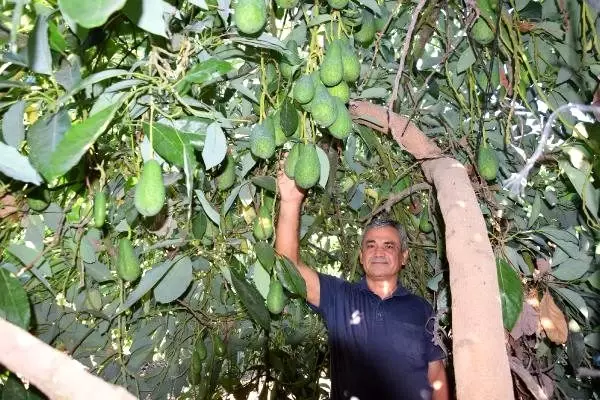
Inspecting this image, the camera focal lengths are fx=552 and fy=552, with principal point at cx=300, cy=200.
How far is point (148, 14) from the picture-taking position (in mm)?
697

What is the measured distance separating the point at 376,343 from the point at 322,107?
113 cm

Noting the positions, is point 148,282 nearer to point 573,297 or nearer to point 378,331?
point 378,331

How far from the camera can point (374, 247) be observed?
2.03m

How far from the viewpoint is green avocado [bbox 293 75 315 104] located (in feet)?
3.18

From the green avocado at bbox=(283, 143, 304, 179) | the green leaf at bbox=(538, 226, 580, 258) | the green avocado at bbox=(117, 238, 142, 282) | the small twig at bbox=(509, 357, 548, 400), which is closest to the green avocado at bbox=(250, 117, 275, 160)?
the green avocado at bbox=(283, 143, 304, 179)

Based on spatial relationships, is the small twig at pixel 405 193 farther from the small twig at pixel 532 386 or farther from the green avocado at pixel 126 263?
the green avocado at pixel 126 263

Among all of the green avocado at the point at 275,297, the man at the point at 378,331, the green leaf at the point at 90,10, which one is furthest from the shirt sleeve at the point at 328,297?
the green leaf at the point at 90,10

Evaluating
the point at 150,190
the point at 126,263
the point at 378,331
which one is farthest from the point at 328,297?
the point at 150,190

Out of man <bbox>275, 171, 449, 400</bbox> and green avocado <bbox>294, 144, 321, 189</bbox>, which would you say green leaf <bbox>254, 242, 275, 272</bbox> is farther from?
man <bbox>275, 171, 449, 400</bbox>

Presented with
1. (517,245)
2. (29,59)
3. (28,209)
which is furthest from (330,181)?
(29,59)

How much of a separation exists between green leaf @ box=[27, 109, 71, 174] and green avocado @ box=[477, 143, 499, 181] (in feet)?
3.35

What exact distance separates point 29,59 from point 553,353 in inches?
74.5

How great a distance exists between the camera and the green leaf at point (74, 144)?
0.66 m

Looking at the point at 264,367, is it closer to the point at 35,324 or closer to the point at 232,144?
the point at 35,324
